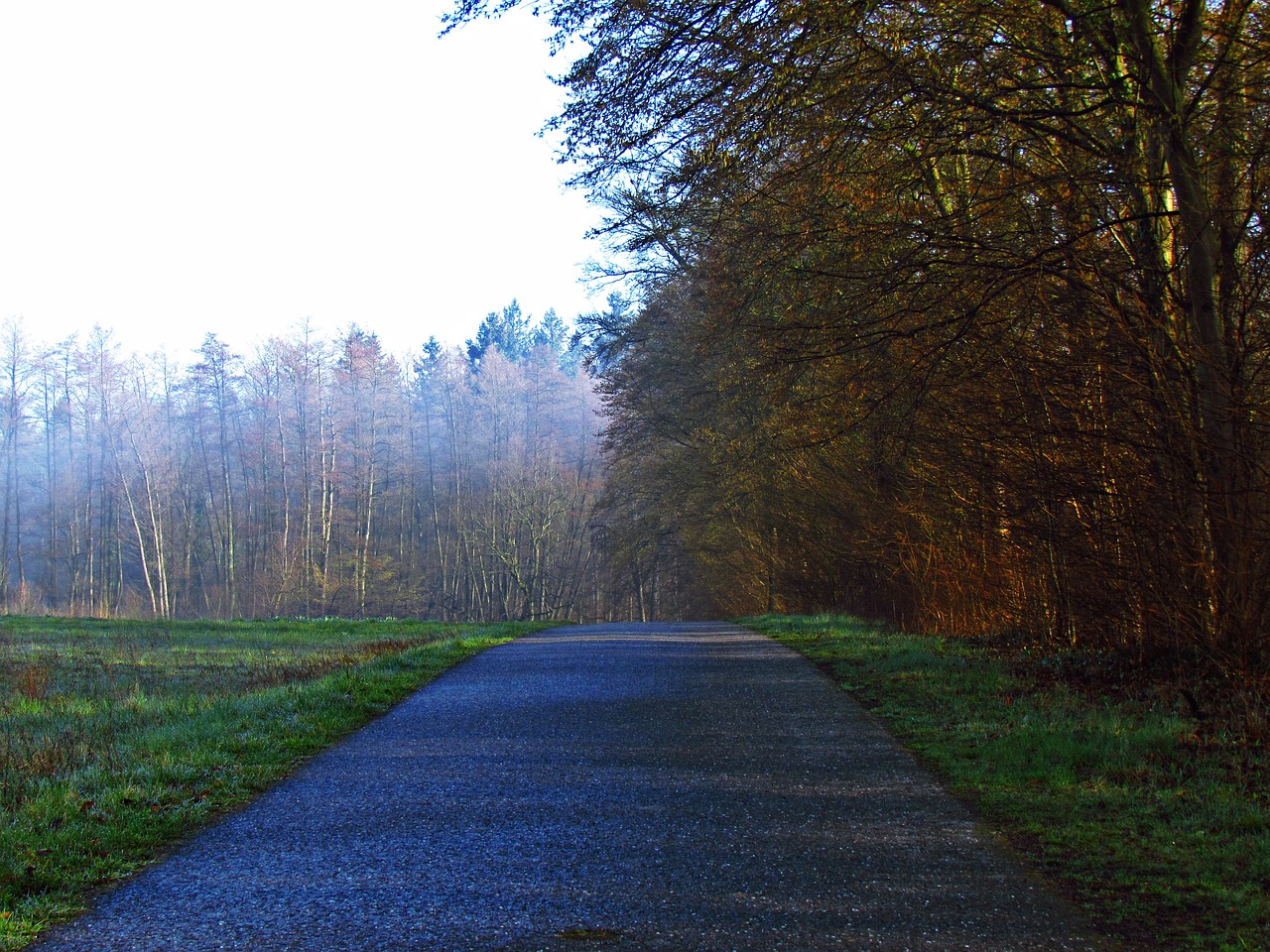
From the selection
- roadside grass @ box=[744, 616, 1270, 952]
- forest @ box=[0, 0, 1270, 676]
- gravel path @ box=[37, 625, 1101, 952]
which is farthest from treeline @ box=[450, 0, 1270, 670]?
gravel path @ box=[37, 625, 1101, 952]

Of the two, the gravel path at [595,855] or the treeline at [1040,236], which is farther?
the treeline at [1040,236]

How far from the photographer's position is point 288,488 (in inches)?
2206

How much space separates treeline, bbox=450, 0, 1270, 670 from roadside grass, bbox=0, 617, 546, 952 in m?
5.09

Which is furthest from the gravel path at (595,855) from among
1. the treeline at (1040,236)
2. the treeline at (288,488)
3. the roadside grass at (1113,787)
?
the treeline at (288,488)

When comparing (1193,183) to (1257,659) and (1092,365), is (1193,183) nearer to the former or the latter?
(1092,365)

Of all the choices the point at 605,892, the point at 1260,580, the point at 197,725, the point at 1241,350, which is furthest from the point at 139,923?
the point at 1241,350

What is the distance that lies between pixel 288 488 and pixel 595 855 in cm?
5506

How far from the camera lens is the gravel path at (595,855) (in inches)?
136

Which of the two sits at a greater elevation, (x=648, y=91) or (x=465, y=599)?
(x=648, y=91)

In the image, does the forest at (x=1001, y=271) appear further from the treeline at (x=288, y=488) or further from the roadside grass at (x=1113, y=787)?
the treeline at (x=288, y=488)

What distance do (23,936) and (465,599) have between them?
53.1 meters

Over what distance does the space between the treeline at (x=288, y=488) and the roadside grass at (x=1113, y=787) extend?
3902cm

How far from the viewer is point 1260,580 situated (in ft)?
23.2

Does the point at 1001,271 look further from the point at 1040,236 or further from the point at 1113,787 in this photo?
the point at 1113,787
